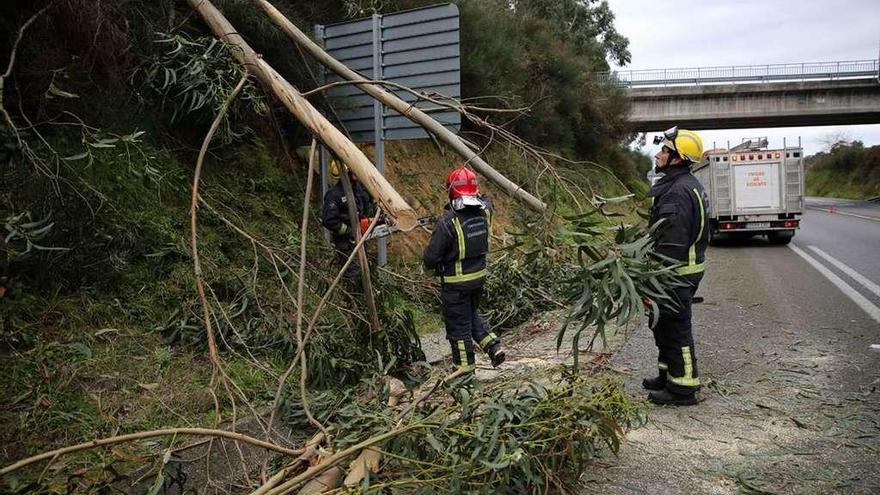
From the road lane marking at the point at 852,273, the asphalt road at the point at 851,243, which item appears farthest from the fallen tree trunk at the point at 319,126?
the road lane marking at the point at 852,273

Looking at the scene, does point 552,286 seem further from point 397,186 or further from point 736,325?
point 397,186

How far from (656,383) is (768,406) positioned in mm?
733

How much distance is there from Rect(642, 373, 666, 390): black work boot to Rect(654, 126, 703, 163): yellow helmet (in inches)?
63.0

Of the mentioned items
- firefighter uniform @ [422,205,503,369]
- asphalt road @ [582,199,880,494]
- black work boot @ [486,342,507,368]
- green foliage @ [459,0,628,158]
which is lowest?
asphalt road @ [582,199,880,494]

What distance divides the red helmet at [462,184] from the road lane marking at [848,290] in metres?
4.82

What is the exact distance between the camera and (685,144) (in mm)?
4691

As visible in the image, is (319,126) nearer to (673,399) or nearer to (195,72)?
(195,72)

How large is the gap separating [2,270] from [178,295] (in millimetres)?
1256

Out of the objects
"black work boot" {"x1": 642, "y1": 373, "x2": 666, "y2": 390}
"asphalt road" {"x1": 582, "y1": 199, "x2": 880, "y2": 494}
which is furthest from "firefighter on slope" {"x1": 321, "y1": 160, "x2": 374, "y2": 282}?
"black work boot" {"x1": 642, "y1": 373, "x2": 666, "y2": 390}

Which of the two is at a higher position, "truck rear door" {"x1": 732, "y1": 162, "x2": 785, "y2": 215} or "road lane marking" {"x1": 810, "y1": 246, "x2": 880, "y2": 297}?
"truck rear door" {"x1": 732, "y1": 162, "x2": 785, "y2": 215}

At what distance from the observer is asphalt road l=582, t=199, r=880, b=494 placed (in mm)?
3291

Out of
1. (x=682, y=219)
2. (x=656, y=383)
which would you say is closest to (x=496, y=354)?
(x=656, y=383)

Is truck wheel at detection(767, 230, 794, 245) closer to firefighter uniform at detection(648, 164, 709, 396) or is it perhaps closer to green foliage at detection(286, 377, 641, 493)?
firefighter uniform at detection(648, 164, 709, 396)

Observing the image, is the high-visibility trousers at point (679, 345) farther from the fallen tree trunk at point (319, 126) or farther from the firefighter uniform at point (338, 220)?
the firefighter uniform at point (338, 220)
